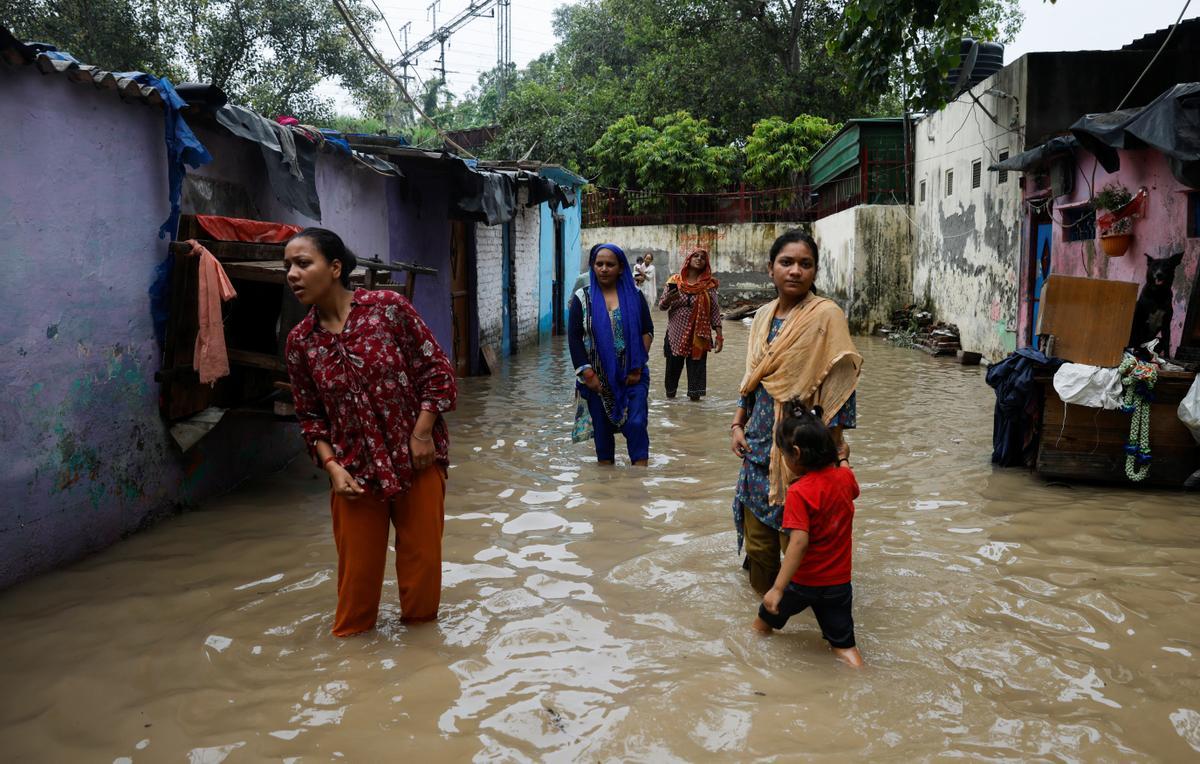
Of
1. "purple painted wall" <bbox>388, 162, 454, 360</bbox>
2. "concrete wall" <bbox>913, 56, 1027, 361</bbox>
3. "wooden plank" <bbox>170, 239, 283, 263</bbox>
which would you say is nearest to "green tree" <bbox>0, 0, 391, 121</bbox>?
"purple painted wall" <bbox>388, 162, 454, 360</bbox>

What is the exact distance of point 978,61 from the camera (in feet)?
42.6

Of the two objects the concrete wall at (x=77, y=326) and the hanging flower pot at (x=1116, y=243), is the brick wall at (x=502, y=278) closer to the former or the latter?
the hanging flower pot at (x=1116, y=243)

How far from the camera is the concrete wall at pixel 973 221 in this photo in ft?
38.9

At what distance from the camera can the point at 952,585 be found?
4.27 meters

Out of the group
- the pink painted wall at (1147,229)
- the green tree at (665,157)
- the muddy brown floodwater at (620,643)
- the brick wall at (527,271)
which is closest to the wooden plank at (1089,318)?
the muddy brown floodwater at (620,643)

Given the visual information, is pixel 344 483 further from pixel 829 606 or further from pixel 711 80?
pixel 711 80

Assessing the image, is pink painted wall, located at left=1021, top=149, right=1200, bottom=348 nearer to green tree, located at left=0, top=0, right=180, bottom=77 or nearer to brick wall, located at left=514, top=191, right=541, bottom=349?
brick wall, located at left=514, top=191, right=541, bottom=349

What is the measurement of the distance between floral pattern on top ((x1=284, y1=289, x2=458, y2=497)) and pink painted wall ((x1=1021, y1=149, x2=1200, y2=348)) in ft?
20.0

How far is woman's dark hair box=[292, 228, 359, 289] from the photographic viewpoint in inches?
131

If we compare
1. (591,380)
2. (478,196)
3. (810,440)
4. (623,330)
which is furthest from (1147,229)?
(478,196)

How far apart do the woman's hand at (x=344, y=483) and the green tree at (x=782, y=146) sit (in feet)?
78.7

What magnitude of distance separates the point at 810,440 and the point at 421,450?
1418mm

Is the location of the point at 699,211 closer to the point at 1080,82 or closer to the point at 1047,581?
the point at 1080,82

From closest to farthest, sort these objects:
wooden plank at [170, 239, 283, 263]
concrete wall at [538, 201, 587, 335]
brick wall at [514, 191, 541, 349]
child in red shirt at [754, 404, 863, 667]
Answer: child in red shirt at [754, 404, 863, 667] → wooden plank at [170, 239, 283, 263] → brick wall at [514, 191, 541, 349] → concrete wall at [538, 201, 587, 335]
